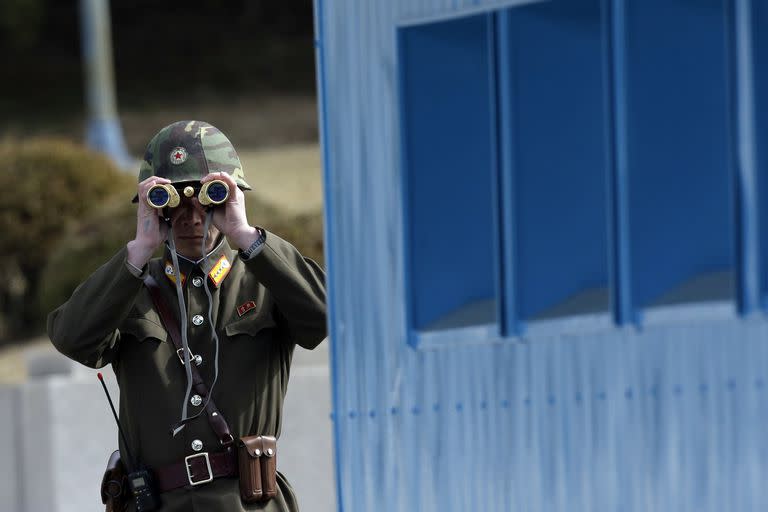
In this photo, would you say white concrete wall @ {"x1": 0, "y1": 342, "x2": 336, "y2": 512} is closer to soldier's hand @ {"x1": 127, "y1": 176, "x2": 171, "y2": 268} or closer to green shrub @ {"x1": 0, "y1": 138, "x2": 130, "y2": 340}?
soldier's hand @ {"x1": 127, "y1": 176, "x2": 171, "y2": 268}

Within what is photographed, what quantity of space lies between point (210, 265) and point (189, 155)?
0.44m

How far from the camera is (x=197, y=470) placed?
19.7ft

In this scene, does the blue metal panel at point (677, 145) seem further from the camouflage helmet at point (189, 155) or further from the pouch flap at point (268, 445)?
the camouflage helmet at point (189, 155)

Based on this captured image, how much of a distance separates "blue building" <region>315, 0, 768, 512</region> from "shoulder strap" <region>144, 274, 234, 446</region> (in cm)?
46

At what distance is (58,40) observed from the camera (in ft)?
120

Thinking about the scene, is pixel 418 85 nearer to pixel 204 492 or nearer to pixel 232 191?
pixel 232 191

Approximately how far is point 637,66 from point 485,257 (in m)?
0.88

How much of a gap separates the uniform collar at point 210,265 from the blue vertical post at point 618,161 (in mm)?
Result: 1535

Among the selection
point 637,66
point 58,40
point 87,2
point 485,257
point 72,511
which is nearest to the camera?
point 637,66

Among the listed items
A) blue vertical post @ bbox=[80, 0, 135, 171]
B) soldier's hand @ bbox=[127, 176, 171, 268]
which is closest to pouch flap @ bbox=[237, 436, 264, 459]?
soldier's hand @ bbox=[127, 176, 171, 268]

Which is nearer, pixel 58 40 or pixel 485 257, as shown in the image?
pixel 485 257

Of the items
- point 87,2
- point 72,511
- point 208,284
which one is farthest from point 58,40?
point 208,284

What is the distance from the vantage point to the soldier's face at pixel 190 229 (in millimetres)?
6145

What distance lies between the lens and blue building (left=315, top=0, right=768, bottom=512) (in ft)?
17.5
